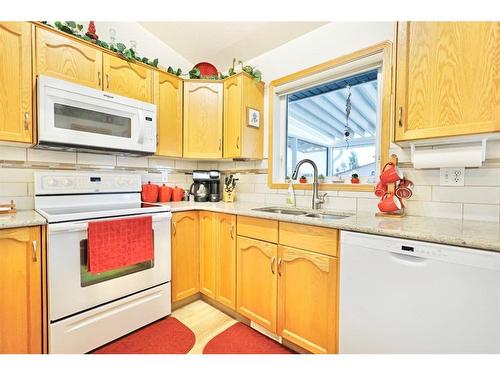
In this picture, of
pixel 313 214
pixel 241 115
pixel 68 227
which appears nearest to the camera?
pixel 68 227

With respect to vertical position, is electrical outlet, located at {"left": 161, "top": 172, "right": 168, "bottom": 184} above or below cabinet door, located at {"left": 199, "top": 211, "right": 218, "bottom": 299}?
above

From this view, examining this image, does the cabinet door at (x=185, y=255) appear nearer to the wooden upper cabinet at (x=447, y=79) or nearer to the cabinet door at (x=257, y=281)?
the cabinet door at (x=257, y=281)

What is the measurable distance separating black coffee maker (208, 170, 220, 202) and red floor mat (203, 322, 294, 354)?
1.23 meters

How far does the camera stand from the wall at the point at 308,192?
4.35ft

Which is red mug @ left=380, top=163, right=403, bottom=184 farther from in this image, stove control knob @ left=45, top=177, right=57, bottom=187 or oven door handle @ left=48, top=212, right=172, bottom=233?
stove control knob @ left=45, top=177, right=57, bottom=187

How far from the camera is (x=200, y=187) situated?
8.18 feet

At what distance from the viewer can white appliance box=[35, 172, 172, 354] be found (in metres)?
1.34

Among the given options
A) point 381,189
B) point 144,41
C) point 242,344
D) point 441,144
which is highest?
point 144,41

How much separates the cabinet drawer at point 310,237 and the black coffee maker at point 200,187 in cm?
119

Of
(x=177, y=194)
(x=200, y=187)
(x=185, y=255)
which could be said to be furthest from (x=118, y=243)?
(x=200, y=187)

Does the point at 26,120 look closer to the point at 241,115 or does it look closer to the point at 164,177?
the point at 164,177

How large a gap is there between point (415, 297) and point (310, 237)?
0.54m

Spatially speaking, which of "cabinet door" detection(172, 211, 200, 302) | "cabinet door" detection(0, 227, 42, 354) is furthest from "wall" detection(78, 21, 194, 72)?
"cabinet door" detection(0, 227, 42, 354)
